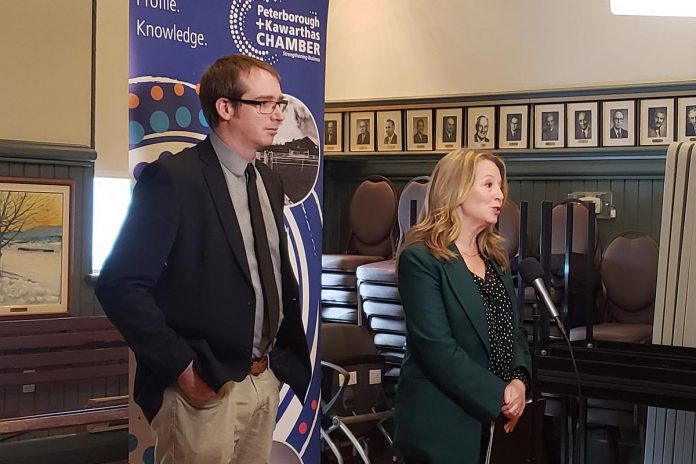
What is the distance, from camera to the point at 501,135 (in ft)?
19.4

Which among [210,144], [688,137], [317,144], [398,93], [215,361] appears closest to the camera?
[215,361]

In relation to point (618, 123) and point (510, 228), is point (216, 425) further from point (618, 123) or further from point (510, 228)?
point (618, 123)

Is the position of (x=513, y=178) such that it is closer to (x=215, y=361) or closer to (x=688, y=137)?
(x=688, y=137)

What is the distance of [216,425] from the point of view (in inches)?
83.7

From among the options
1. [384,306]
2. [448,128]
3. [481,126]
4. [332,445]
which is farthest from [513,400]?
[448,128]

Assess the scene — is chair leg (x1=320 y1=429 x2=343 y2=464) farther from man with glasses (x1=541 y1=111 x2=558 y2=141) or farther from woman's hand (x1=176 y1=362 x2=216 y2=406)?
man with glasses (x1=541 y1=111 x2=558 y2=141)

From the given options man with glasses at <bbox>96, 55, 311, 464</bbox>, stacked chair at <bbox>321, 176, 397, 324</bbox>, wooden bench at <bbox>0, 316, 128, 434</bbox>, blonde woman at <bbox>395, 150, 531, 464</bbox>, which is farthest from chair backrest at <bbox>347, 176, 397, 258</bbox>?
man with glasses at <bbox>96, 55, 311, 464</bbox>

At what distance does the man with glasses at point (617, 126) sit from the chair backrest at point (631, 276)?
697 mm

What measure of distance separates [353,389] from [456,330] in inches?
73.9

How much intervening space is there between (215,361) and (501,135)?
4137 millimetres

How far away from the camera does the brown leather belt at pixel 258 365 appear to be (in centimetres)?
221

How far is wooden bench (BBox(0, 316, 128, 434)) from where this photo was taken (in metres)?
4.66

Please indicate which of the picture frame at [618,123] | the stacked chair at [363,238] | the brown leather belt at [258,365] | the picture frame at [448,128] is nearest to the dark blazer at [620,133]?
the picture frame at [618,123]

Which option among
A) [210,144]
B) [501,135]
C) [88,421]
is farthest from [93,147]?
[210,144]
